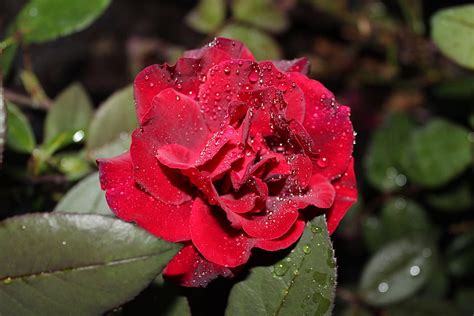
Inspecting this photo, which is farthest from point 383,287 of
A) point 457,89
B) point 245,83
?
point 245,83

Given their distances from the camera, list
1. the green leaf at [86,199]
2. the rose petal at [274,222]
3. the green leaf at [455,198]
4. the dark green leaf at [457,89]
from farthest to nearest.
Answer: the green leaf at [455,198]
the dark green leaf at [457,89]
the green leaf at [86,199]
the rose petal at [274,222]

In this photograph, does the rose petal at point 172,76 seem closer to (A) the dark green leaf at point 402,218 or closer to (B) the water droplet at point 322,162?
(B) the water droplet at point 322,162

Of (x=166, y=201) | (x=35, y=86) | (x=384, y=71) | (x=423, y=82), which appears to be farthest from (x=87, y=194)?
(x=384, y=71)

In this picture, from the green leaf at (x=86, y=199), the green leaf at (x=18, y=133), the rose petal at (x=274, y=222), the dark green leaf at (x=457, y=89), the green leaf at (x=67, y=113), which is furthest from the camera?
the dark green leaf at (x=457, y=89)

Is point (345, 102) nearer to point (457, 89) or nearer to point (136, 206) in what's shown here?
point (457, 89)

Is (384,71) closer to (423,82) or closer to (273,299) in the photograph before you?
(423,82)

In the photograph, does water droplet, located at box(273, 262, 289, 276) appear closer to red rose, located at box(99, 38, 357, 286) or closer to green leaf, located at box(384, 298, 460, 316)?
red rose, located at box(99, 38, 357, 286)

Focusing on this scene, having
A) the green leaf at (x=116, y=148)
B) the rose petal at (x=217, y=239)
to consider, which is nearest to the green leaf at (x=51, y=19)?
the green leaf at (x=116, y=148)
